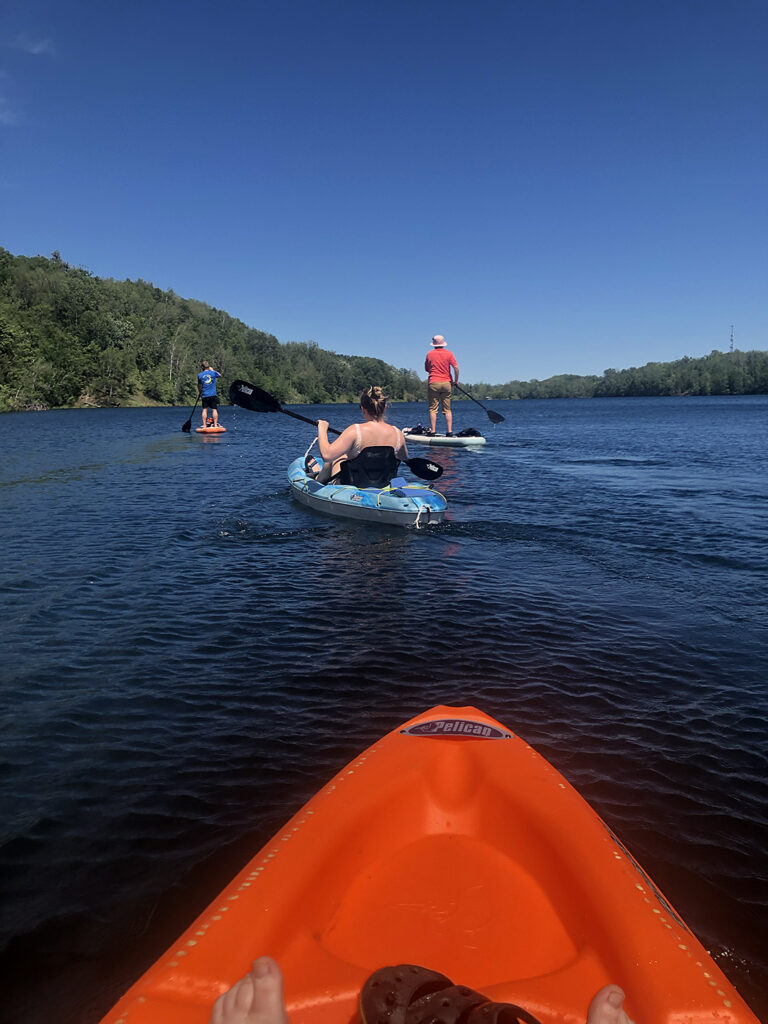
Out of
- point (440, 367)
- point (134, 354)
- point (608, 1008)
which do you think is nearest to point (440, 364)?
point (440, 367)

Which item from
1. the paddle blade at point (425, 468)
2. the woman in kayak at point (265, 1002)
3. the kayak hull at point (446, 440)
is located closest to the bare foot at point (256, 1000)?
the woman in kayak at point (265, 1002)

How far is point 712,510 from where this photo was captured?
475 inches

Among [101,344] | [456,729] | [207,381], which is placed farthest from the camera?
[101,344]

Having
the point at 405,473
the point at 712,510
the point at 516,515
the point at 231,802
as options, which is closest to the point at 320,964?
the point at 231,802

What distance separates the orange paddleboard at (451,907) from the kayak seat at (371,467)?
756cm

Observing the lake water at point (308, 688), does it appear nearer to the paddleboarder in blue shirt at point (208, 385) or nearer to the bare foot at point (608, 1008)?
the bare foot at point (608, 1008)

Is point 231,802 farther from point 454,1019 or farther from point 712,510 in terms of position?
point 712,510

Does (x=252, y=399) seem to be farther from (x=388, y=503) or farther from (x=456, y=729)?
(x=456, y=729)

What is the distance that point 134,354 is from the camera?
8294 cm

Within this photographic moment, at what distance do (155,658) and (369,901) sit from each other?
11.9 feet

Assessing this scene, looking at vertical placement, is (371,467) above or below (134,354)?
below

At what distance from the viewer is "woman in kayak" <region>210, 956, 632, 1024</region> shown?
1.75m

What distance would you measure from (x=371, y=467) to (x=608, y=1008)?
9168 millimetres

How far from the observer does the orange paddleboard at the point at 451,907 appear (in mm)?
1883
